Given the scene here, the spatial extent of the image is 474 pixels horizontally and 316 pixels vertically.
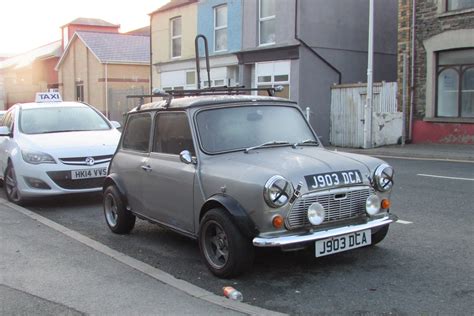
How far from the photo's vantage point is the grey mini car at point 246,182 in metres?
4.70

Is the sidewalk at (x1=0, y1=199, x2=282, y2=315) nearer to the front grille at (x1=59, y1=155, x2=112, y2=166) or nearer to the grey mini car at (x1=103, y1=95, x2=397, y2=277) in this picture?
the grey mini car at (x1=103, y1=95, x2=397, y2=277)

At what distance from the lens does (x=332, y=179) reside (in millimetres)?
4855

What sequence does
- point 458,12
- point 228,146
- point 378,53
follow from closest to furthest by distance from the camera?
point 228,146
point 458,12
point 378,53

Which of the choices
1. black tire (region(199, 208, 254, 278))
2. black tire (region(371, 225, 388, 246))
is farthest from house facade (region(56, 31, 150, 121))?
black tire (region(199, 208, 254, 278))

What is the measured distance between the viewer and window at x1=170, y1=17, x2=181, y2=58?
1088 inches

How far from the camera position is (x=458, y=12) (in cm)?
1706

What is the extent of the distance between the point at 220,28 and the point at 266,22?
323cm

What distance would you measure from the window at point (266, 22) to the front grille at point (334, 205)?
17236 mm

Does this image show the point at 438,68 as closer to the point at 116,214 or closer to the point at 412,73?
the point at 412,73

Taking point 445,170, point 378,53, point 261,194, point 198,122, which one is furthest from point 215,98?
point 378,53

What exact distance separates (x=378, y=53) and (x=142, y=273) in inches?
779

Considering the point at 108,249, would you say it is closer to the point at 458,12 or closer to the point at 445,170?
the point at 445,170

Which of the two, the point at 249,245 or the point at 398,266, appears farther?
the point at 398,266

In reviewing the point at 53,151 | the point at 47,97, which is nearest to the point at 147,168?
the point at 53,151
